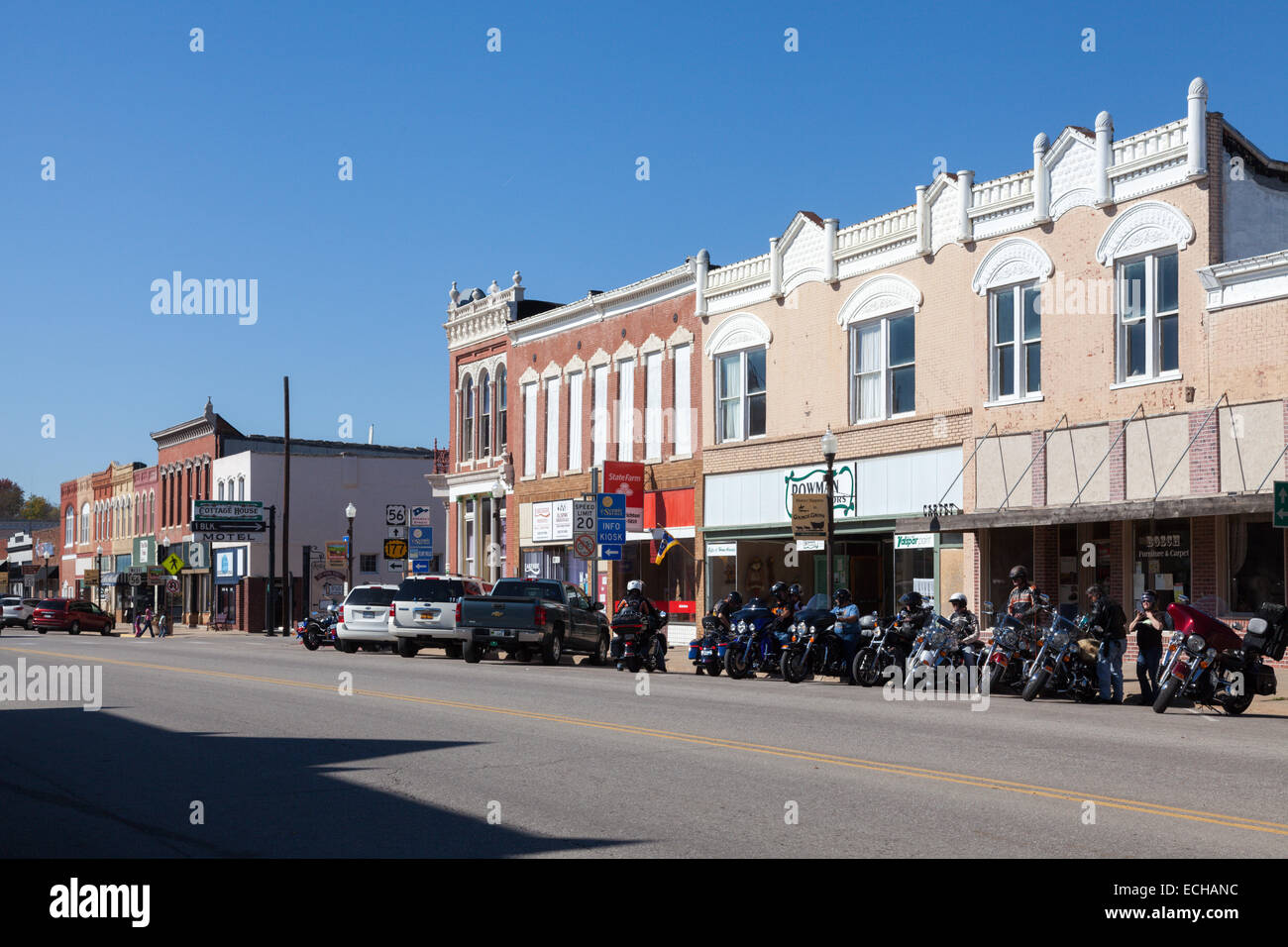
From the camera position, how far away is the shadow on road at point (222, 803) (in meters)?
8.38

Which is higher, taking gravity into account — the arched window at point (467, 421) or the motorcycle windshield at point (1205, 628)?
the arched window at point (467, 421)

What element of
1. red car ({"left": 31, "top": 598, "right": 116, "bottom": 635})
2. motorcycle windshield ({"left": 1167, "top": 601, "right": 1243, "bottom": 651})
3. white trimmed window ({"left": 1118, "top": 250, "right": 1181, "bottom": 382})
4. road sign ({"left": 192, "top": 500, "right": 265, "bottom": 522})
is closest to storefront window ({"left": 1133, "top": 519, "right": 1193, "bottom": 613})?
white trimmed window ({"left": 1118, "top": 250, "right": 1181, "bottom": 382})

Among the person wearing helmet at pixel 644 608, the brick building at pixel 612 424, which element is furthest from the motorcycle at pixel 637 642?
the brick building at pixel 612 424

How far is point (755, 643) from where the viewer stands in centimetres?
2514

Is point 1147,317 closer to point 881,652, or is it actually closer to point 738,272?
point 881,652

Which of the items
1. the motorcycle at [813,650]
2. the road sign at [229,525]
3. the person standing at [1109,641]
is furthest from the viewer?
the road sign at [229,525]

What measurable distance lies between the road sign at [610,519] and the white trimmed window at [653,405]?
291cm

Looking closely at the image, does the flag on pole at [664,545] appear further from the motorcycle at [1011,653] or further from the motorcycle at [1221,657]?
the motorcycle at [1221,657]

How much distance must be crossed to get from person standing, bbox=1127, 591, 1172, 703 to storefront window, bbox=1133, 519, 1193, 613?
4834 mm

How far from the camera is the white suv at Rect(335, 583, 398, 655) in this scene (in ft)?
110

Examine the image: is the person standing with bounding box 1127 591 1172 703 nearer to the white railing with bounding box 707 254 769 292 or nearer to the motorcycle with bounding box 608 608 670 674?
the motorcycle with bounding box 608 608 670 674
